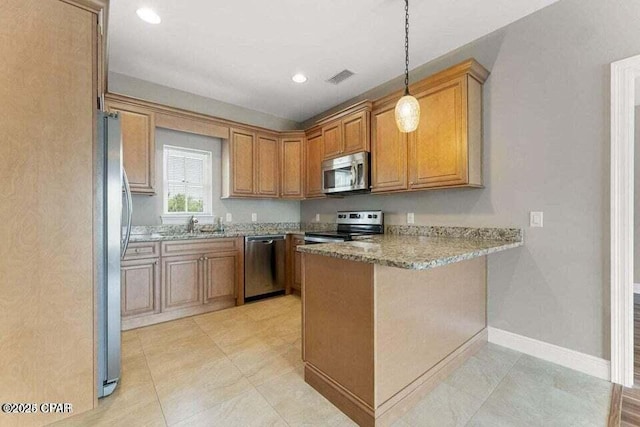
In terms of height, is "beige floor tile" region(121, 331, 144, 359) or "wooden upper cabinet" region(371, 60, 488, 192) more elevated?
"wooden upper cabinet" region(371, 60, 488, 192)

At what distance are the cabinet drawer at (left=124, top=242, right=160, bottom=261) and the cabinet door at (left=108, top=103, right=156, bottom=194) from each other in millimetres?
685

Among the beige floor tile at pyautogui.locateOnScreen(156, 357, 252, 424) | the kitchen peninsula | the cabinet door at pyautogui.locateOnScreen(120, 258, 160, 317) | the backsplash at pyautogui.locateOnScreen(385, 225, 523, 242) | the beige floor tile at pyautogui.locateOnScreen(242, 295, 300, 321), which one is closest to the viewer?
the kitchen peninsula

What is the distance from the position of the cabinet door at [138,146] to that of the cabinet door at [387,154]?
8.62 ft

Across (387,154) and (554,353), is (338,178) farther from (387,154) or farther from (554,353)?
(554,353)

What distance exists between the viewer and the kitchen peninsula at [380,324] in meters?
1.52

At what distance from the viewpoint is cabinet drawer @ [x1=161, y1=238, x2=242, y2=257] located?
3121 mm

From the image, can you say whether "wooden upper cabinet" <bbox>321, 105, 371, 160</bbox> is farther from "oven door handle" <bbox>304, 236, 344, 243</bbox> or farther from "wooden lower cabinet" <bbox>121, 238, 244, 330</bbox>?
"wooden lower cabinet" <bbox>121, 238, 244, 330</bbox>

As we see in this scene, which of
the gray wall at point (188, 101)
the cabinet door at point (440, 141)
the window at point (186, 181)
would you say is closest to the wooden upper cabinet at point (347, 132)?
the cabinet door at point (440, 141)

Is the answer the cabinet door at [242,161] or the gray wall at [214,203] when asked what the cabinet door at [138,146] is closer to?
the gray wall at [214,203]

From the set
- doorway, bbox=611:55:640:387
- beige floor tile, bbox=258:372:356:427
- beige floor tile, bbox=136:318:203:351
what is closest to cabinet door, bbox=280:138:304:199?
beige floor tile, bbox=136:318:203:351

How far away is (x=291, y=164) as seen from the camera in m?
4.46

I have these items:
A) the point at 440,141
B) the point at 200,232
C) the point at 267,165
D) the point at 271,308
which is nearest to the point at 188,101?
the point at 267,165

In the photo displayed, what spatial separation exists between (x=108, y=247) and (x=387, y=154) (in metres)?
2.68

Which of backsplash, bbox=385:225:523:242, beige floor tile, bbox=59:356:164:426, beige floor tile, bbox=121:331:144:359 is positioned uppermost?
backsplash, bbox=385:225:523:242
